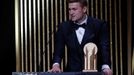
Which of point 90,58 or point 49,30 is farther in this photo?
point 49,30

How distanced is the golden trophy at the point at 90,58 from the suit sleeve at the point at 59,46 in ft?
0.67

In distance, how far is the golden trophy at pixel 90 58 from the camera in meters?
2.22

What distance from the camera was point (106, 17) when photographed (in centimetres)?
233

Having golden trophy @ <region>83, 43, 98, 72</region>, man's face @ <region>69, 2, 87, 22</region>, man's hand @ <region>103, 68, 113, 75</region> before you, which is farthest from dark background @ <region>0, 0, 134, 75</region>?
man's hand @ <region>103, 68, 113, 75</region>

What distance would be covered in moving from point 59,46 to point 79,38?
0.18 m

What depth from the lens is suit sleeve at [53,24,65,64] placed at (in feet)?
7.60

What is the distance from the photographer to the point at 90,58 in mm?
2230

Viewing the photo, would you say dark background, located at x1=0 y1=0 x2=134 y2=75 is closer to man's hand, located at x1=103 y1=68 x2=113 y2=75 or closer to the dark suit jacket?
the dark suit jacket

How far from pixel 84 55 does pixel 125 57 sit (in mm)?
342
